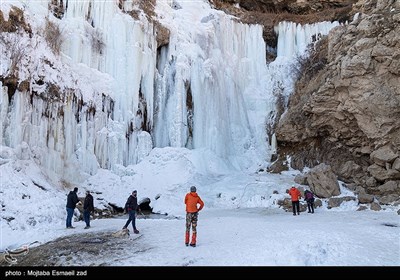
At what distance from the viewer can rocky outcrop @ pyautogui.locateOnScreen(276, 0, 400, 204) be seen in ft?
59.0

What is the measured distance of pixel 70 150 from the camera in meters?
17.6

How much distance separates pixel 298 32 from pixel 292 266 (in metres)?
23.6

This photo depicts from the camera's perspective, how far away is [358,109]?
1900 cm

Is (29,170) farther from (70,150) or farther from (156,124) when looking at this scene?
(156,124)

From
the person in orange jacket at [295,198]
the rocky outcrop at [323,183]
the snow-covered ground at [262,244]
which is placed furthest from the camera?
the rocky outcrop at [323,183]

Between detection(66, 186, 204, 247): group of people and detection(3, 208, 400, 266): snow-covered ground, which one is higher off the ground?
detection(66, 186, 204, 247): group of people

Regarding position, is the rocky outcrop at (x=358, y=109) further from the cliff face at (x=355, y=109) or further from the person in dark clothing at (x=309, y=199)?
the person in dark clothing at (x=309, y=199)

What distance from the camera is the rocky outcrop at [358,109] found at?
18.0m

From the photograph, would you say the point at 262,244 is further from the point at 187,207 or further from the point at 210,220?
the point at 210,220

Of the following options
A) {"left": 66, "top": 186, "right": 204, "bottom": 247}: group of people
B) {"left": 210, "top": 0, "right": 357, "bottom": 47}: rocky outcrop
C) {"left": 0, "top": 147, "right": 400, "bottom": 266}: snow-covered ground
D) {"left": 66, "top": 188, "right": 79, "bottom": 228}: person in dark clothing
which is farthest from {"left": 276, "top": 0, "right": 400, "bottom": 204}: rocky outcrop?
{"left": 66, "top": 188, "right": 79, "bottom": 228}: person in dark clothing

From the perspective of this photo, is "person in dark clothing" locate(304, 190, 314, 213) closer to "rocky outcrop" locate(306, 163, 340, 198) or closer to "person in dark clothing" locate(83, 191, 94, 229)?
"rocky outcrop" locate(306, 163, 340, 198)

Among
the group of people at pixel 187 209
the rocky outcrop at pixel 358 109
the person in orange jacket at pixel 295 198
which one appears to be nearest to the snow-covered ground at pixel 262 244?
the group of people at pixel 187 209

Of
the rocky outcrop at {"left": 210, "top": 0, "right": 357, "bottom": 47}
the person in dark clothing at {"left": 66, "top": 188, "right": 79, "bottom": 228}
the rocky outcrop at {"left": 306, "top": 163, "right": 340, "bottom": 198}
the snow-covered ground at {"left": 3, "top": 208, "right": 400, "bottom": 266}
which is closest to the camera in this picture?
the snow-covered ground at {"left": 3, "top": 208, "right": 400, "bottom": 266}

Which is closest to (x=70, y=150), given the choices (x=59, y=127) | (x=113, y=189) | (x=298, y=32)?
(x=59, y=127)
